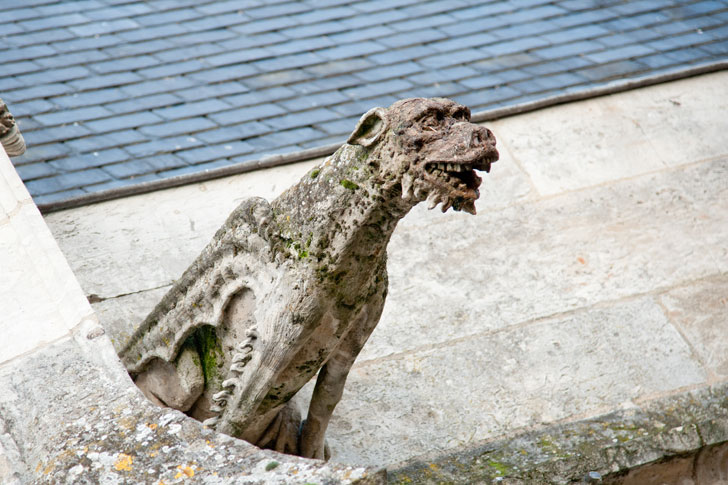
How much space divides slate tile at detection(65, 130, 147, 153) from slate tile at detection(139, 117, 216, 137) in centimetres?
7

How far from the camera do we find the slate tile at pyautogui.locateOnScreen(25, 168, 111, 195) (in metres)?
6.17

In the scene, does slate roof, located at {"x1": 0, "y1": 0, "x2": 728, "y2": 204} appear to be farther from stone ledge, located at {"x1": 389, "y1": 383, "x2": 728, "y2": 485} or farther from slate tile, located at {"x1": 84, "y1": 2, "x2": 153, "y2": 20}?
stone ledge, located at {"x1": 389, "y1": 383, "x2": 728, "y2": 485}

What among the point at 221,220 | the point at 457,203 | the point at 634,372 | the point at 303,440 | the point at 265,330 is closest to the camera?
the point at 457,203

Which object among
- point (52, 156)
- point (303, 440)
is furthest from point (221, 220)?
point (303, 440)

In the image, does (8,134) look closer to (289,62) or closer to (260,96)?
(260,96)

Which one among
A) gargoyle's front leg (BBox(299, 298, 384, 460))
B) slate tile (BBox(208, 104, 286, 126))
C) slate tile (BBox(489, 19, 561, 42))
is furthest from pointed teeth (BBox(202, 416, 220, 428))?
slate tile (BBox(489, 19, 561, 42))

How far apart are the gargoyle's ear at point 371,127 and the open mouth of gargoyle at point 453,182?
25cm

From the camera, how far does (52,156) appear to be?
640 centimetres

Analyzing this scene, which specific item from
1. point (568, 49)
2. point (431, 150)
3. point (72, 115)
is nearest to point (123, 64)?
point (72, 115)

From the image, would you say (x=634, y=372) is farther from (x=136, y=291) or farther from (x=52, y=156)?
→ (x=52, y=156)

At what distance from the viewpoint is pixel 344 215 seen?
11.5 ft

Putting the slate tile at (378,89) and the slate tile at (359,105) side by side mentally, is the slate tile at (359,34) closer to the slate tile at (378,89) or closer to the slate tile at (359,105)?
the slate tile at (378,89)

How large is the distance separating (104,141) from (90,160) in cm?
17

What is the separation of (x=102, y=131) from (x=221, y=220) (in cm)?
108
